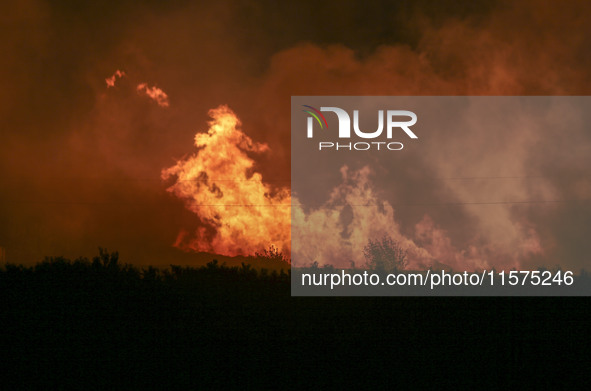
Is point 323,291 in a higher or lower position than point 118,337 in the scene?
higher

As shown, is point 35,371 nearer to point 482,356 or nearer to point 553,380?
point 482,356

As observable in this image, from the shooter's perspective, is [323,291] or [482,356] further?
[323,291]

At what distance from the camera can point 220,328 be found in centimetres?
1709

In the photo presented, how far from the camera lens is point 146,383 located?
12.3 metres

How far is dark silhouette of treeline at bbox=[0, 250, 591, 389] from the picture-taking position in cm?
1338

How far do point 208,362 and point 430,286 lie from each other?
15532 mm

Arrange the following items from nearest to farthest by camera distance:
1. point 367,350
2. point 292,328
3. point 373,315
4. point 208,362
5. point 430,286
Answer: point 208,362 → point 367,350 → point 292,328 → point 373,315 → point 430,286

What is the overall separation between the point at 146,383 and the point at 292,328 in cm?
579

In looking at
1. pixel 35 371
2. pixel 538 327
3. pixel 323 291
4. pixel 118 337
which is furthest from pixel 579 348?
pixel 35 371

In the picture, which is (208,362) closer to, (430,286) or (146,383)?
(146,383)

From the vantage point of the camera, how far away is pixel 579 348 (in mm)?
15000

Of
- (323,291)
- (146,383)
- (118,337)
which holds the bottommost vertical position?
(146,383)

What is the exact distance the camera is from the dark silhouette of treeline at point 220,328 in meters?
13.4

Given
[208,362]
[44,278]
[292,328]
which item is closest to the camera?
[208,362]
